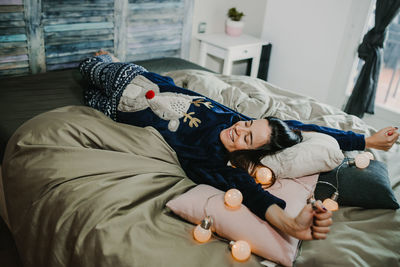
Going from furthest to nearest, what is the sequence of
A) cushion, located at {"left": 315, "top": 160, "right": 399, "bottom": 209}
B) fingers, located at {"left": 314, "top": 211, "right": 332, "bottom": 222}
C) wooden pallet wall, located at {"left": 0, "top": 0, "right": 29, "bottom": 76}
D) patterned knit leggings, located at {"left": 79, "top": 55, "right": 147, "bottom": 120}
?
wooden pallet wall, located at {"left": 0, "top": 0, "right": 29, "bottom": 76} < patterned knit leggings, located at {"left": 79, "top": 55, "right": 147, "bottom": 120} < cushion, located at {"left": 315, "top": 160, "right": 399, "bottom": 209} < fingers, located at {"left": 314, "top": 211, "right": 332, "bottom": 222}

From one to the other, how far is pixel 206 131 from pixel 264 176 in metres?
0.32

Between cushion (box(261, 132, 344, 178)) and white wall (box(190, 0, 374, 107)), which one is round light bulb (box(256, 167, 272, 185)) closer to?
cushion (box(261, 132, 344, 178))

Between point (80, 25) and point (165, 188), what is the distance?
152 centimetres

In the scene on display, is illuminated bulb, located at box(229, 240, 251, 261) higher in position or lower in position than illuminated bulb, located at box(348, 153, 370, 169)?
lower

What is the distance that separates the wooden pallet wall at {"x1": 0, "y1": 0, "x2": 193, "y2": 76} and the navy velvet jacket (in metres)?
0.60

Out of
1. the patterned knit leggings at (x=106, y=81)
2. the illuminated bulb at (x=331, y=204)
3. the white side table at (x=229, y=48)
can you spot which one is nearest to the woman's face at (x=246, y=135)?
the illuminated bulb at (x=331, y=204)

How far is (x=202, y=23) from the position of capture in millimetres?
3082

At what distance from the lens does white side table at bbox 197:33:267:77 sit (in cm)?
292

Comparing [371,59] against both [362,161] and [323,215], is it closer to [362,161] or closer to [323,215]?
[362,161]

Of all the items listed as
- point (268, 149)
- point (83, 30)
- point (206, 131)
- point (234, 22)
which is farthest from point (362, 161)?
point (234, 22)

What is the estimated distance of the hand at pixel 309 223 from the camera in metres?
0.97

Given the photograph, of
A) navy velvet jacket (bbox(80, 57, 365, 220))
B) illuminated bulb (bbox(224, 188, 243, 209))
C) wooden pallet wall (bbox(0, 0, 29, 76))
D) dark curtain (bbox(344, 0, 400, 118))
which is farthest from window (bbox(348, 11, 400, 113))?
wooden pallet wall (bbox(0, 0, 29, 76))

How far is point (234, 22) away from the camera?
10.3 feet

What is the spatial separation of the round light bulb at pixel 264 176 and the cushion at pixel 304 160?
42 mm
